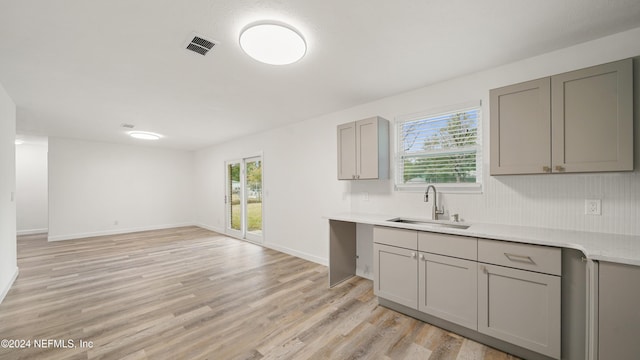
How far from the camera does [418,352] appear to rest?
1976 mm

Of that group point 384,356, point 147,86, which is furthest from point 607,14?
point 147,86

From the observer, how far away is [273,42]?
187 cm

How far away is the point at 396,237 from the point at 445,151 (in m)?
1.18

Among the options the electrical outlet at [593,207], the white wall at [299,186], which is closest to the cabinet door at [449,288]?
the electrical outlet at [593,207]

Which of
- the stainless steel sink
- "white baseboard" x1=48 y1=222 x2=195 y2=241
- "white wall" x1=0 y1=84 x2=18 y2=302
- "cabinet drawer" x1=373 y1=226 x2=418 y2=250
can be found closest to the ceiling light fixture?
"white wall" x1=0 y1=84 x2=18 y2=302

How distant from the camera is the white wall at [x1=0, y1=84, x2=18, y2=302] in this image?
293 cm

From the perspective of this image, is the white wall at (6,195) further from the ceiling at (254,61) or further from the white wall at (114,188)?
the white wall at (114,188)

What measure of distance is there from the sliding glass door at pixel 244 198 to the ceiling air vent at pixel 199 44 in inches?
138

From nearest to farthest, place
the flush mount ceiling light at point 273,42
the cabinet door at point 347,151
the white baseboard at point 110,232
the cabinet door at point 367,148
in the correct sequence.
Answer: the flush mount ceiling light at point 273,42, the cabinet door at point 367,148, the cabinet door at point 347,151, the white baseboard at point 110,232

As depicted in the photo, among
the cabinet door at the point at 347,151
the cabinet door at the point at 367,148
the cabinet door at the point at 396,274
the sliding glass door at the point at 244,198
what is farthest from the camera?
the sliding glass door at the point at 244,198

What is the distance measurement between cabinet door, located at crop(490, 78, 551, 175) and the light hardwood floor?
157cm

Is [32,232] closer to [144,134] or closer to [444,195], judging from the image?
[144,134]

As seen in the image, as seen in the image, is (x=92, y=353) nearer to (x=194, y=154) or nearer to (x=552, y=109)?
(x=552, y=109)

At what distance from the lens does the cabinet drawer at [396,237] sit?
2430mm
